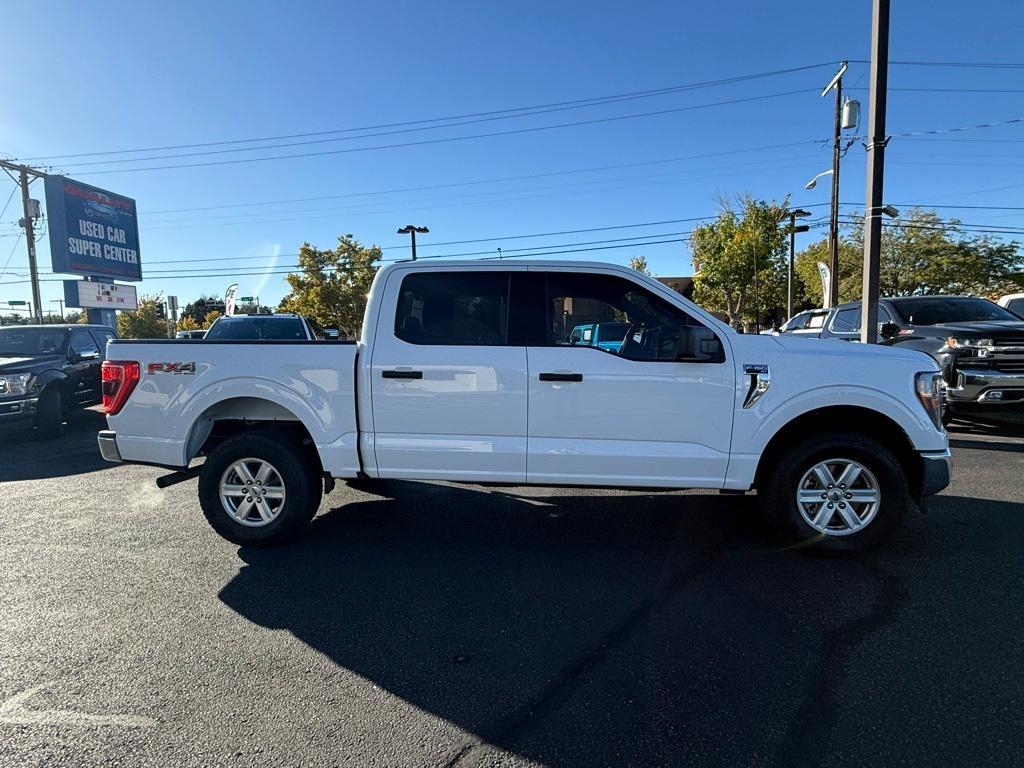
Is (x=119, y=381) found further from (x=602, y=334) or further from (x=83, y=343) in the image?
(x=83, y=343)

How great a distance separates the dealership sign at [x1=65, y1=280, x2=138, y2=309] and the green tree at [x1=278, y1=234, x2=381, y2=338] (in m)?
14.0

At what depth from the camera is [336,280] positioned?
41281 mm

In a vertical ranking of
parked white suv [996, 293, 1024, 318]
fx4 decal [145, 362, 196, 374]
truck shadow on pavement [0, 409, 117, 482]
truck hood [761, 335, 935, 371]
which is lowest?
truck shadow on pavement [0, 409, 117, 482]

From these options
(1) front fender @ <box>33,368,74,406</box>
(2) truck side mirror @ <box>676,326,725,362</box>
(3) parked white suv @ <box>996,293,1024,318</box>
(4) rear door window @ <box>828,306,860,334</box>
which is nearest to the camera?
(2) truck side mirror @ <box>676,326,725,362</box>

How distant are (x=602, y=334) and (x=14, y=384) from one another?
9.16 metres

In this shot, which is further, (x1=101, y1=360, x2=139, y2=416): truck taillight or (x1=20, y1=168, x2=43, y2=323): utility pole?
(x1=20, y1=168, x2=43, y2=323): utility pole

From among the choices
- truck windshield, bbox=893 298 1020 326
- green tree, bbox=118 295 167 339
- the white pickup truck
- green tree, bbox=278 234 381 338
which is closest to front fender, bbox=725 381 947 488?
the white pickup truck

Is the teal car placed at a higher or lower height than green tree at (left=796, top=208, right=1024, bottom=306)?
lower

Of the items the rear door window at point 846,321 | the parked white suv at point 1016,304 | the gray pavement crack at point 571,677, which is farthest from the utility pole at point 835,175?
the gray pavement crack at point 571,677

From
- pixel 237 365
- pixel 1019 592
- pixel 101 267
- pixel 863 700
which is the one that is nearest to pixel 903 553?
pixel 1019 592

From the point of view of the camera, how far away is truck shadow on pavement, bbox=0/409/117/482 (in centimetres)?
705

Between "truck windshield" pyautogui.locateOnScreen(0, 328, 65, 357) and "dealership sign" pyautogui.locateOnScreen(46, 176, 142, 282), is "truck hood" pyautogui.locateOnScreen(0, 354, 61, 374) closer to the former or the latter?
"truck windshield" pyautogui.locateOnScreen(0, 328, 65, 357)

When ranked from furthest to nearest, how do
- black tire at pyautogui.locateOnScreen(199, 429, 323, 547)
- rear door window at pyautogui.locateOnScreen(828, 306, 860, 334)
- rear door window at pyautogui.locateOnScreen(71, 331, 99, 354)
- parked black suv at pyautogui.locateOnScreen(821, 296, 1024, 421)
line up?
rear door window at pyautogui.locateOnScreen(828, 306, 860, 334)
rear door window at pyautogui.locateOnScreen(71, 331, 99, 354)
parked black suv at pyautogui.locateOnScreen(821, 296, 1024, 421)
black tire at pyautogui.locateOnScreen(199, 429, 323, 547)

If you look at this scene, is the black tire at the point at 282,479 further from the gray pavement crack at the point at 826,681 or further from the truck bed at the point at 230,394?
the gray pavement crack at the point at 826,681
